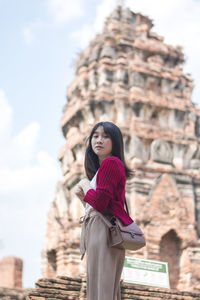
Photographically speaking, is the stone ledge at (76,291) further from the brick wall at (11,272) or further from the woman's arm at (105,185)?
the brick wall at (11,272)

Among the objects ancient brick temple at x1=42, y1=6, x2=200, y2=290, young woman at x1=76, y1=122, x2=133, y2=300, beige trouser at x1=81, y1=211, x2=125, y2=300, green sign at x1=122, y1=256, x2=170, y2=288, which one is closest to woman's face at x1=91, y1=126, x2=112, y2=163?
young woman at x1=76, y1=122, x2=133, y2=300

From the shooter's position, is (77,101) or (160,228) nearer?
(160,228)

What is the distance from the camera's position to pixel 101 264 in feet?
12.4

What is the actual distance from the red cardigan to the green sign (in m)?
6.39

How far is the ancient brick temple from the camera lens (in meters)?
15.8

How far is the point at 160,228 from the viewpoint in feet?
51.6

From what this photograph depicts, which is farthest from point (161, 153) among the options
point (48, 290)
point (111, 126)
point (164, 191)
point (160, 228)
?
point (111, 126)

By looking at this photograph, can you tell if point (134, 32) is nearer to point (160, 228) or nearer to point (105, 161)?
point (160, 228)

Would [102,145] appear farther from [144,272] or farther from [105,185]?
[144,272]

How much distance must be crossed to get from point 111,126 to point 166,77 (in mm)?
14953


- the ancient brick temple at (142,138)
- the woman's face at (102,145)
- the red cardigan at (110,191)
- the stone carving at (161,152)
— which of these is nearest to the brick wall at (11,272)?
the ancient brick temple at (142,138)

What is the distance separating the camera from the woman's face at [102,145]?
4270mm

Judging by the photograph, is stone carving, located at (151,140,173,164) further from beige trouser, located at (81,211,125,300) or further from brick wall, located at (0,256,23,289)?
beige trouser, located at (81,211,125,300)

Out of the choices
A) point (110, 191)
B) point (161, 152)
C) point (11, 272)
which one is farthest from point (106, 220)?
point (11, 272)
